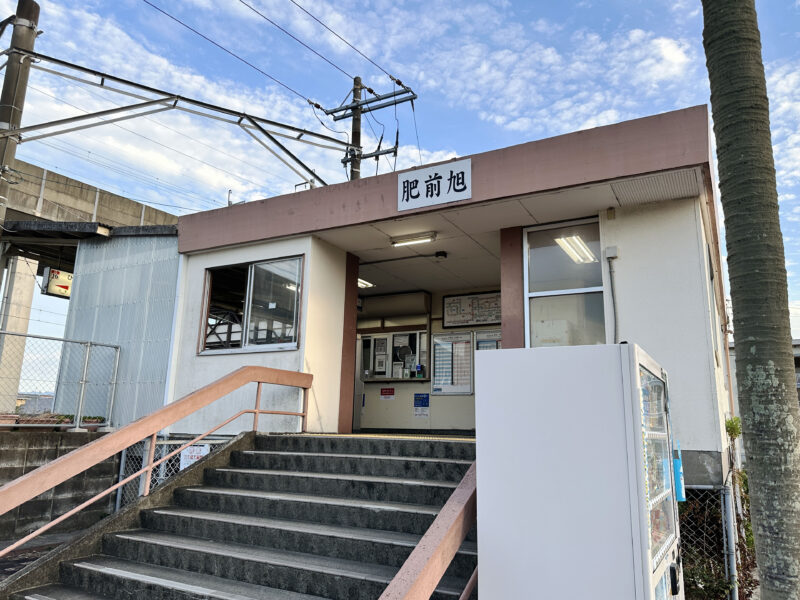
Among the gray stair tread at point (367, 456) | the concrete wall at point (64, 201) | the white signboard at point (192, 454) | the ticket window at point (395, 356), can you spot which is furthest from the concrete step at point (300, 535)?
the concrete wall at point (64, 201)

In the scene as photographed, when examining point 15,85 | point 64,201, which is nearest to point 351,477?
point 15,85

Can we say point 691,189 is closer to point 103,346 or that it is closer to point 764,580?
point 764,580

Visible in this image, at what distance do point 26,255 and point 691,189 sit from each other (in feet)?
34.4

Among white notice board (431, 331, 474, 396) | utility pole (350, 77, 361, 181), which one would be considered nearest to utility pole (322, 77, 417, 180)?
utility pole (350, 77, 361, 181)

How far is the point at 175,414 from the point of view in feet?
16.9

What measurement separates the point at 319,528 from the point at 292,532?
0.20 m

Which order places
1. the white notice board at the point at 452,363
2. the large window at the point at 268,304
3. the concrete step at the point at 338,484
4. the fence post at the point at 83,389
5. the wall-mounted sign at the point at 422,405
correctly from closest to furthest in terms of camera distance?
the concrete step at the point at 338,484, the large window at the point at 268,304, the fence post at the point at 83,389, the white notice board at the point at 452,363, the wall-mounted sign at the point at 422,405

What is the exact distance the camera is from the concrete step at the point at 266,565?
3.56m

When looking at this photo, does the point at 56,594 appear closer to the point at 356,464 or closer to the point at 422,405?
the point at 356,464

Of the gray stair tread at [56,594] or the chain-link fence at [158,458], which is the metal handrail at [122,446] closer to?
the gray stair tread at [56,594]

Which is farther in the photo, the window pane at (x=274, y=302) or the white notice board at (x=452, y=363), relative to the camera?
the white notice board at (x=452, y=363)

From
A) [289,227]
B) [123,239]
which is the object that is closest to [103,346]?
[123,239]

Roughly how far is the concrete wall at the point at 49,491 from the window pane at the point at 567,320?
19.6 ft

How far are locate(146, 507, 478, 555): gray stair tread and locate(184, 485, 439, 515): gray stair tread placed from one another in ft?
0.56
